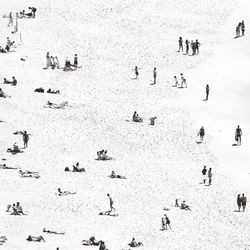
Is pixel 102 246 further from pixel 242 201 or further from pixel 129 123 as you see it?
pixel 129 123

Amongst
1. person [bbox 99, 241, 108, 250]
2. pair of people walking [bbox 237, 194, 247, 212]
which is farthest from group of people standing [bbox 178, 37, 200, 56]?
person [bbox 99, 241, 108, 250]

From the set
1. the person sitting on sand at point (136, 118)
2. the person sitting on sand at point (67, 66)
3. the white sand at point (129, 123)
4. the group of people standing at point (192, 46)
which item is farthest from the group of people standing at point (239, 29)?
the person sitting on sand at point (136, 118)

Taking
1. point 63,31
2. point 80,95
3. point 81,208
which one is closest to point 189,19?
point 63,31

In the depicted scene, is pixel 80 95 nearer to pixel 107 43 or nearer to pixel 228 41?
pixel 107 43

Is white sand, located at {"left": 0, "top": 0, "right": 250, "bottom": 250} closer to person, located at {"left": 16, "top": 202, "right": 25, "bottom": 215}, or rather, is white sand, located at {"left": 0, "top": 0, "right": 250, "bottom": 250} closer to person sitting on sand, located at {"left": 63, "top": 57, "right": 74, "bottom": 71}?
person, located at {"left": 16, "top": 202, "right": 25, "bottom": 215}

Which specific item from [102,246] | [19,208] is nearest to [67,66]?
[19,208]

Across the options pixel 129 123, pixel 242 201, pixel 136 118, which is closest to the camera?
pixel 242 201

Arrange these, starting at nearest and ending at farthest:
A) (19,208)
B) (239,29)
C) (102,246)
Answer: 1. (102,246)
2. (19,208)
3. (239,29)

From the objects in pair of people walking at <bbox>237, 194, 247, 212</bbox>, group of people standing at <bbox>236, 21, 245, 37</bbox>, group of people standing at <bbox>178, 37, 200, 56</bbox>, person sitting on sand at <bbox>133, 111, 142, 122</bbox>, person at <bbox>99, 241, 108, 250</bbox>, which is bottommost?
person at <bbox>99, 241, 108, 250</bbox>
